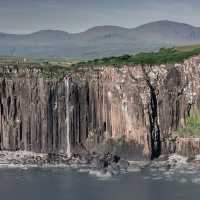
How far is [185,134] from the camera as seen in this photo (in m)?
130

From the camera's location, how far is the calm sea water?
A: 104 metres

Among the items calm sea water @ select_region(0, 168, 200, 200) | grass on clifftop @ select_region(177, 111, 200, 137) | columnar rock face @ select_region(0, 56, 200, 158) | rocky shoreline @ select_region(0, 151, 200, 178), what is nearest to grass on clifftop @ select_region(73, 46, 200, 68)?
columnar rock face @ select_region(0, 56, 200, 158)

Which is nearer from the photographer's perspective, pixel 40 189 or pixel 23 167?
pixel 40 189

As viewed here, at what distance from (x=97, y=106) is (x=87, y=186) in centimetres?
2541

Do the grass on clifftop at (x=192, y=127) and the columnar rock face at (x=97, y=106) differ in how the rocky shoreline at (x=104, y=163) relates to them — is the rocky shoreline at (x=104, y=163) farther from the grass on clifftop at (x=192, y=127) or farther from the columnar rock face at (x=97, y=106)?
the grass on clifftop at (x=192, y=127)

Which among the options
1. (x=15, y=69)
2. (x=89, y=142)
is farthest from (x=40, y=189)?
(x=15, y=69)

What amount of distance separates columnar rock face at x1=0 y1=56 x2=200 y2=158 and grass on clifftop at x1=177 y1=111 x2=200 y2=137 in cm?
78

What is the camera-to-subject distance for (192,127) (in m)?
131

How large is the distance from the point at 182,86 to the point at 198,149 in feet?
35.6

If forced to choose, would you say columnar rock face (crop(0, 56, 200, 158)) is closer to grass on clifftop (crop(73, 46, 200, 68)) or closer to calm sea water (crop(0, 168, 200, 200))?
grass on clifftop (crop(73, 46, 200, 68))

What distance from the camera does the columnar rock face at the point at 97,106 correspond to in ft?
429

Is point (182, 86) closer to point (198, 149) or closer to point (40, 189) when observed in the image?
point (198, 149)

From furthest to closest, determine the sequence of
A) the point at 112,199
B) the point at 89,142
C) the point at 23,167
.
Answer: the point at 89,142 < the point at 23,167 < the point at 112,199

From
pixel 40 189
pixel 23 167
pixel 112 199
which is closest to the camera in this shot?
pixel 112 199
